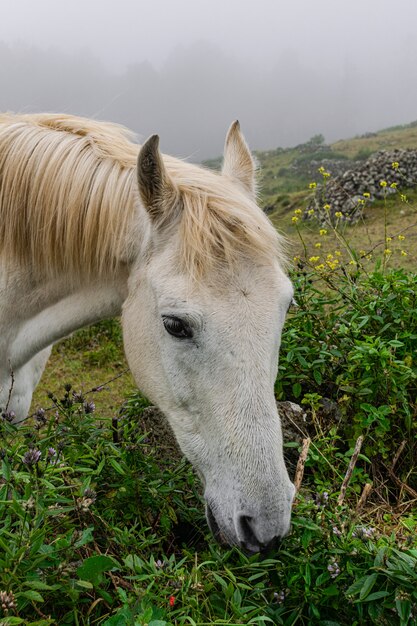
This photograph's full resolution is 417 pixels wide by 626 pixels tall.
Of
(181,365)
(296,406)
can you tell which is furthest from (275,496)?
(296,406)

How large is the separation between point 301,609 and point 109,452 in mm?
1019

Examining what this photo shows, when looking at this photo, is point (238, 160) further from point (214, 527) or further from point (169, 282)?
point (214, 527)

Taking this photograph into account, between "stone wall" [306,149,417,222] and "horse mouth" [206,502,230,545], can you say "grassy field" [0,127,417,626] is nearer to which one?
"horse mouth" [206,502,230,545]

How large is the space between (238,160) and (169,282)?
1.14m

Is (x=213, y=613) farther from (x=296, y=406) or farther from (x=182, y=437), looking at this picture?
(x=296, y=406)

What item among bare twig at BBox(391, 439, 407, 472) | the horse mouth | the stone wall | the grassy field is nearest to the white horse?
the horse mouth

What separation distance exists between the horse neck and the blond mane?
9 cm

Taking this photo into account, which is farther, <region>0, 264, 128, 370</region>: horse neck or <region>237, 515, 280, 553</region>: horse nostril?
<region>0, 264, 128, 370</region>: horse neck

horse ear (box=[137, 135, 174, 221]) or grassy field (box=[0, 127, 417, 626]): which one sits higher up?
horse ear (box=[137, 135, 174, 221])

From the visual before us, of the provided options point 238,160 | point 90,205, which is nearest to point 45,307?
point 90,205

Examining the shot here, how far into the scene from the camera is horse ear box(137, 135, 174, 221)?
2346mm

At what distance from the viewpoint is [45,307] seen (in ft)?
9.88

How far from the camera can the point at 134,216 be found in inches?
102

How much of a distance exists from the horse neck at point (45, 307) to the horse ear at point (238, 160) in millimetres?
926
